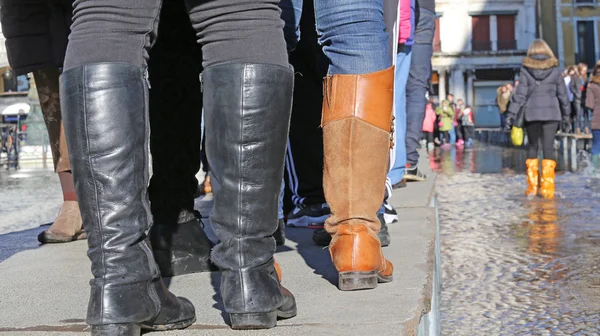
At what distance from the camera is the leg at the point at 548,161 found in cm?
855

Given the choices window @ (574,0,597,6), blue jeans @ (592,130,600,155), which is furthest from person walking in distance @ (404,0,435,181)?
window @ (574,0,597,6)

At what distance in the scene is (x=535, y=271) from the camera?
425 centimetres

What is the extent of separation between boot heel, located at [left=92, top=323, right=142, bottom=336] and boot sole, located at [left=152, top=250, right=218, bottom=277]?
780 millimetres

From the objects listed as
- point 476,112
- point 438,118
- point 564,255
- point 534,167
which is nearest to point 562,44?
point 476,112

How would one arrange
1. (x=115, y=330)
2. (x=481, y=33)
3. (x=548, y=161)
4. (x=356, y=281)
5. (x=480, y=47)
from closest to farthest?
(x=115, y=330) < (x=356, y=281) < (x=548, y=161) < (x=480, y=47) < (x=481, y=33)

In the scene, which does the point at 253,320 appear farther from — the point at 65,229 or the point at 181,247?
the point at 65,229

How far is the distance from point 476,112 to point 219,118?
174 feet

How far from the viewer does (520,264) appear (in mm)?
4457

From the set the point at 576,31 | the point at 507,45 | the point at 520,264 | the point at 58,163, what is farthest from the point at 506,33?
the point at 58,163

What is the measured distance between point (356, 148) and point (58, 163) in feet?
5.91

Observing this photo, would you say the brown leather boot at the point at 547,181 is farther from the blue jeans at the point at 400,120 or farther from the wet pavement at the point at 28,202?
the wet pavement at the point at 28,202

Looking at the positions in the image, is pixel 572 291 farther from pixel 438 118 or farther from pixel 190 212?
pixel 438 118

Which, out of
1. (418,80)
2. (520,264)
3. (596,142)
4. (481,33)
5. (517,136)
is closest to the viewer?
(520,264)

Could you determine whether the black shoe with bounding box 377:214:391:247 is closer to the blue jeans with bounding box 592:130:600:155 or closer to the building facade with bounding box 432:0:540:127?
the blue jeans with bounding box 592:130:600:155
